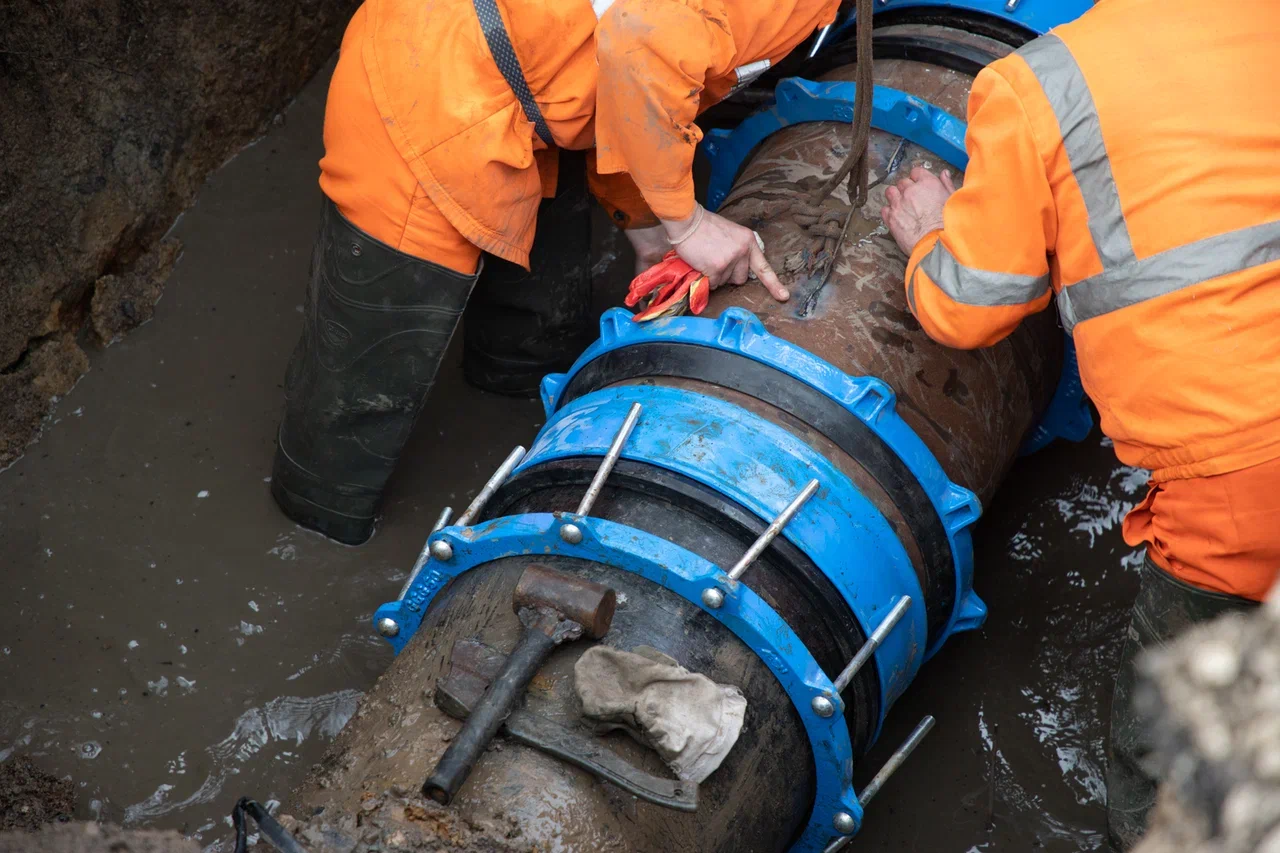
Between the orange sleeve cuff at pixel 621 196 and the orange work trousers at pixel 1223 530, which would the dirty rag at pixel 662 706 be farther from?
the orange sleeve cuff at pixel 621 196

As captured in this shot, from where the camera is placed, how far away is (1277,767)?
80 cm

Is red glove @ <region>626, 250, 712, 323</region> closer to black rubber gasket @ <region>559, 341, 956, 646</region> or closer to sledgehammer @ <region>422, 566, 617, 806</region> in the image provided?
black rubber gasket @ <region>559, 341, 956, 646</region>

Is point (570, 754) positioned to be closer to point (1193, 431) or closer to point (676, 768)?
point (676, 768)

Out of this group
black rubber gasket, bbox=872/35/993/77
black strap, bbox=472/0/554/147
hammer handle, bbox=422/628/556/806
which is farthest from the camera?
black rubber gasket, bbox=872/35/993/77

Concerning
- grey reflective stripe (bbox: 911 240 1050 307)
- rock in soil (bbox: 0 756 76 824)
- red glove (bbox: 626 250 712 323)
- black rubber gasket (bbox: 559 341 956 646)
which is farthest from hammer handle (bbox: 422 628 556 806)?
rock in soil (bbox: 0 756 76 824)

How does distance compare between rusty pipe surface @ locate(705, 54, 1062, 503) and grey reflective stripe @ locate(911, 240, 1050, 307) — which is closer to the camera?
grey reflective stripe @ locate(911, 240, 1050, 307)

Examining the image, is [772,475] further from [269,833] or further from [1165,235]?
[269,833]

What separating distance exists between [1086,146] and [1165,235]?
0.17 meters

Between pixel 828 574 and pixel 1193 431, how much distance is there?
595 millimetres

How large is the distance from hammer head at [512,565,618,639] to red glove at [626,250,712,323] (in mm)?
652

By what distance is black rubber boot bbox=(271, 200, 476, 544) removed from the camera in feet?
8.25

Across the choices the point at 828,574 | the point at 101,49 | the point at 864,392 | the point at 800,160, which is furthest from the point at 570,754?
the point at 101,49

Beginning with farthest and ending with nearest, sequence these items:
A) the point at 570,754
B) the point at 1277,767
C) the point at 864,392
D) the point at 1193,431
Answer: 1. the point at 864,392
2. the point at 1193,431
3. the point at 570,754
4. the point at 1277,767

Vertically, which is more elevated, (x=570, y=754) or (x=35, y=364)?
(x=35, y=364)
